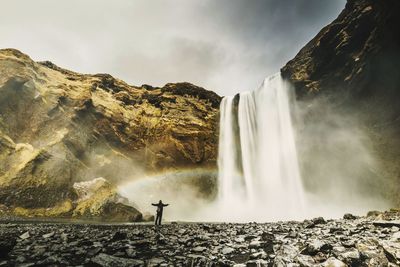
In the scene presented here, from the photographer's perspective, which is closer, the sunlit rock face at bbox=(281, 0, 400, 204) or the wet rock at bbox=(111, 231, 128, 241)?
the wet rock at bbox=(111, 231, 128, 241)

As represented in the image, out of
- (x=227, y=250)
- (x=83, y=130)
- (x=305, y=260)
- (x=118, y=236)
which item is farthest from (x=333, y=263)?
(x=83, y=130)

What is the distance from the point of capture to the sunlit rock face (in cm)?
3155

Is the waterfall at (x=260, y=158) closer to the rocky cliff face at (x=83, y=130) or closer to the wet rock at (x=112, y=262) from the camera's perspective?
the rocky cliff face at (x=83, y=130)

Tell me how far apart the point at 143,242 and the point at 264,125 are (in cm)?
3662

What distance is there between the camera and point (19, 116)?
122ft

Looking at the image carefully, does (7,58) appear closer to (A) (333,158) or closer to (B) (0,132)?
(B) (0,132)

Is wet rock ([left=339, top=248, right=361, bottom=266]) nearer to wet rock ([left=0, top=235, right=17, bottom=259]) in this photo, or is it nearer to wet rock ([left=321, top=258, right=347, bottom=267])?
wet rock ([left=321, top=258, right=347, bottom=267])

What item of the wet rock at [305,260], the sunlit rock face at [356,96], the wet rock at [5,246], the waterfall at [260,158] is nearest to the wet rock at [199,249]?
the wet rock at [305,260]

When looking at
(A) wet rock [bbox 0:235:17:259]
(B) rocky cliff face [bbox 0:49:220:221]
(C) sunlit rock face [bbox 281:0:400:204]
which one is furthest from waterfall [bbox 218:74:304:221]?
(A) wet rock [bbox 0:235:17:259]

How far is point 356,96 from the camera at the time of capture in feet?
117

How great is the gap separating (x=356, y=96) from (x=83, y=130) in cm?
3806

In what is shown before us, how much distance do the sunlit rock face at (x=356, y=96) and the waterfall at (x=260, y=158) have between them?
94.8 inches

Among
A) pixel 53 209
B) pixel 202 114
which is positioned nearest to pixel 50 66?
pixel 202 114

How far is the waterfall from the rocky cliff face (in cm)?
429
